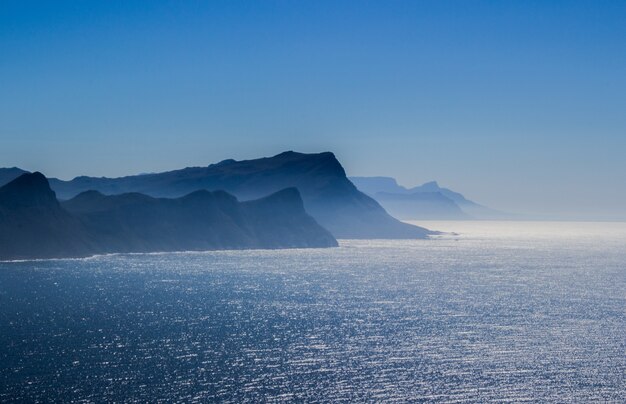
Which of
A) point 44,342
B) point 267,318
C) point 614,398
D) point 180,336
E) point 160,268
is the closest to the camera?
point 614,398

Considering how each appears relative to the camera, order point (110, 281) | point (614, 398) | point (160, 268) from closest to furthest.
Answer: point (614, 398), point (110, 281), point (160, 268)

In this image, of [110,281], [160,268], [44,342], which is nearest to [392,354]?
[44,342]

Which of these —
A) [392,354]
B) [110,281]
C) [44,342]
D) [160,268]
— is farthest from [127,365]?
[160,268]

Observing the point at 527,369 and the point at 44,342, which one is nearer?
the point at 527,369

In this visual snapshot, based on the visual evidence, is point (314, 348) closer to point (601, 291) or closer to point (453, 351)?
point (453, 351)

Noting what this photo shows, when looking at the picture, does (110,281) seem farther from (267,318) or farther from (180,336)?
(180,336)

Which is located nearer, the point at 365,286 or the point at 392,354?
the point at 392,354
